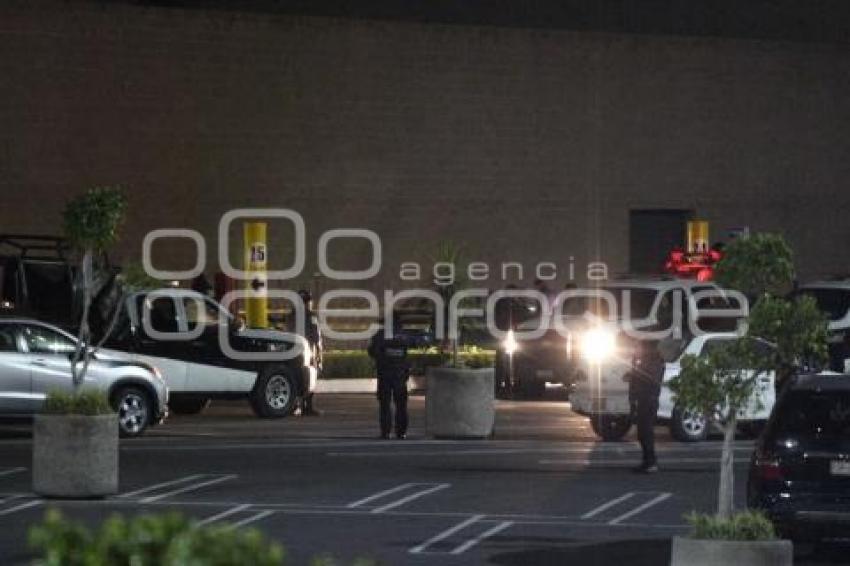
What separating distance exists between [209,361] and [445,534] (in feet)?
41.2

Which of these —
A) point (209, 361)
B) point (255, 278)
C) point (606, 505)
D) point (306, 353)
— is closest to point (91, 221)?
point (606, 505)

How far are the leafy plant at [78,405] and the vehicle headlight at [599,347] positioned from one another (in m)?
8.20

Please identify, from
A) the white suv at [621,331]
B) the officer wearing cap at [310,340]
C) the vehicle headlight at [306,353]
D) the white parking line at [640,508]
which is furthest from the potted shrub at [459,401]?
the white parking line at [640,508]

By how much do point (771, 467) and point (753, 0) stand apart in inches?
1287

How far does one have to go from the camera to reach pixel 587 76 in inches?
1805

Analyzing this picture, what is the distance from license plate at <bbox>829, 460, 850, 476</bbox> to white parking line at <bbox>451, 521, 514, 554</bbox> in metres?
2.83

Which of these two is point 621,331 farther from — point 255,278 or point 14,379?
point 255,278

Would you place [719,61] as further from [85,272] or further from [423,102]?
[85,272]

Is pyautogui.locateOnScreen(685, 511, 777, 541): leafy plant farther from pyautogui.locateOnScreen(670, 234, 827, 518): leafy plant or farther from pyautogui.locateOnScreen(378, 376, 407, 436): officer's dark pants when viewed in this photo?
pyautogui.locateOnScreen(378, 376, 407, 436): officer's dark pants

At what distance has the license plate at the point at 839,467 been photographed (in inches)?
606

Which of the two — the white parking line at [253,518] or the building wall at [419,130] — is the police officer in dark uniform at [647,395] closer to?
the white parking line at [253,518]

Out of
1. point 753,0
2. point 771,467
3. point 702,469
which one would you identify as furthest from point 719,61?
point 771,467

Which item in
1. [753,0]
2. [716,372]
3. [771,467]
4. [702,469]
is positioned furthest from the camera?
[753,0]

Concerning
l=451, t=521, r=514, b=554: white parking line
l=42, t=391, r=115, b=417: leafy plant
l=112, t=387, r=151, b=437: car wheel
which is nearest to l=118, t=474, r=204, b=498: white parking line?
l=42, t=391, r=115, b=417: leafy plant
